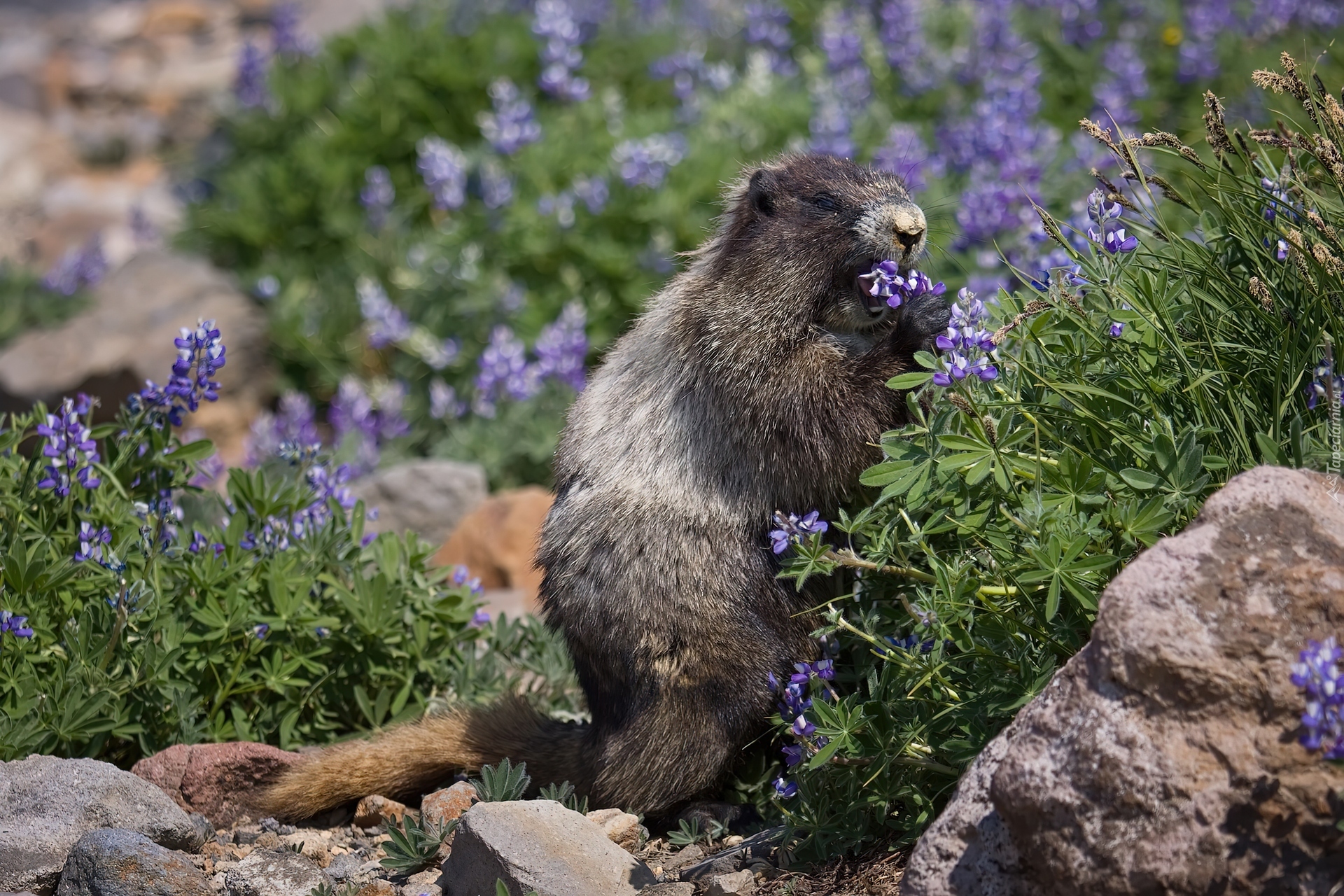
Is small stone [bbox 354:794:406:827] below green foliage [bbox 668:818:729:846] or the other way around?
below

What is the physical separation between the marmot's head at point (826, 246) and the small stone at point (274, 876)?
228 centimetres

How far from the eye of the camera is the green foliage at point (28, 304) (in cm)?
929

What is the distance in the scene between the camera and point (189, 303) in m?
8.95

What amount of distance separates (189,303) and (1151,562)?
25.3 feet

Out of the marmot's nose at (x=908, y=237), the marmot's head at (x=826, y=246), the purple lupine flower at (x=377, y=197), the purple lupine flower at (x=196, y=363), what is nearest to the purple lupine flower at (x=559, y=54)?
the purple lupine flower at (x=377, y=197)

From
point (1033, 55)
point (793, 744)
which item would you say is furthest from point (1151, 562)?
point (1033, 55)

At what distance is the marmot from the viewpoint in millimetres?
4145

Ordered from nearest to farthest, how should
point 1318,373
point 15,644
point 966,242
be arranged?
1. point 1318,373
2. point 15,644
3. point 966,242

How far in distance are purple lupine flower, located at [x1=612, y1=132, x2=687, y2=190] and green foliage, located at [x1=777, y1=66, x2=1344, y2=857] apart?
4707 mm

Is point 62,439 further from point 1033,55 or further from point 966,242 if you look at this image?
point 1033,55

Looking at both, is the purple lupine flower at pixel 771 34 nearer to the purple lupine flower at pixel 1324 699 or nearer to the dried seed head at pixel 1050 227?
→ the dried seed head at pixel 1050 227

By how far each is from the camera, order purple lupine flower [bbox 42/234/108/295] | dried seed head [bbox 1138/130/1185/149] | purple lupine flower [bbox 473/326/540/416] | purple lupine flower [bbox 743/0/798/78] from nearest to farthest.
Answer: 1. dried seed head [bbox 1138/130/1185/149]
2. purple lupine flower [bbox 473/326/540/416]
3. purple lupine flower [bbox 42/234/108/295]
4. purple lupine flower [bbox 743/0/798/78]

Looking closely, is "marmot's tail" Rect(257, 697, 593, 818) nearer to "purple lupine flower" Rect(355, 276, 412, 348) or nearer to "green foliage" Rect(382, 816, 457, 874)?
"green foliage" Rect(382, 816, 457, 874)

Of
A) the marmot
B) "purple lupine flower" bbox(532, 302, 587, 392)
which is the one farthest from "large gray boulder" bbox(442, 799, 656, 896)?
"purple lupine flower" bbox(532, 302, 587, 392)
